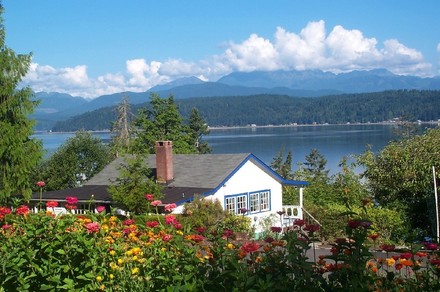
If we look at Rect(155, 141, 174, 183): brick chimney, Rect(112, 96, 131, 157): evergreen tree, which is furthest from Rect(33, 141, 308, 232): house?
Rect(112, 96, 131, 157): evergreen tree

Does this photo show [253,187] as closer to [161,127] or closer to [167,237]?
[167,237]

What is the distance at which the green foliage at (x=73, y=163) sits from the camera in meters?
39.9

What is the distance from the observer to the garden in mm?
4570

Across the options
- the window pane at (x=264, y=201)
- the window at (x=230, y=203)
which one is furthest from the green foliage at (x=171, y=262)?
the window pane at (x=264, y=201)

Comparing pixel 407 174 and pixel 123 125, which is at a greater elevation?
pixel 123 125

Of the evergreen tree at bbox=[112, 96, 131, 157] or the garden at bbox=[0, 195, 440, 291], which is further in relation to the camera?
the evergreen tree at bbox=[112, 96, 131, 157]

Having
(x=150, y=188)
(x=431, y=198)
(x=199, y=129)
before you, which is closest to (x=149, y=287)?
(x=150, y=188)

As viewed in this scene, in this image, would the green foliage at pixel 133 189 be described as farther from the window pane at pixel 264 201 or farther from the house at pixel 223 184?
the window pane at pixel 264 201

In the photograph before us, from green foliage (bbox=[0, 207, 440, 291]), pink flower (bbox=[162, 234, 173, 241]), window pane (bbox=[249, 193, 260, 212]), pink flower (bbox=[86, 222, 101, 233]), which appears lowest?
window pane (bbox=[249, 193, 260, 212])

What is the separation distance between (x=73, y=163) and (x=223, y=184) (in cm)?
1891

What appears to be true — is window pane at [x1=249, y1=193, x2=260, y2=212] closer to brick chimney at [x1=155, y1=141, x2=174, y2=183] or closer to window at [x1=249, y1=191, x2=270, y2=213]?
window at [x1=249, y1=191, x2=270, y2=213]

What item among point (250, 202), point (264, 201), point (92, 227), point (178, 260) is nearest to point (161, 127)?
point (264, 201)

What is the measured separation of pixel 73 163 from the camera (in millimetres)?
41219

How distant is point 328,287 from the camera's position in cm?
454
